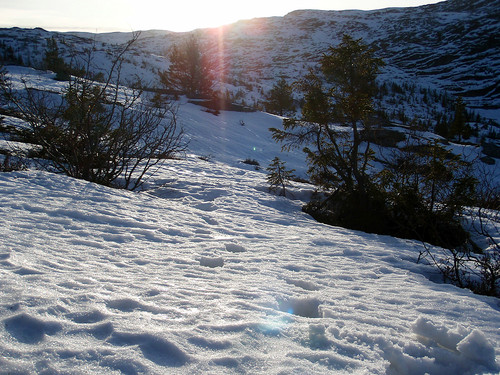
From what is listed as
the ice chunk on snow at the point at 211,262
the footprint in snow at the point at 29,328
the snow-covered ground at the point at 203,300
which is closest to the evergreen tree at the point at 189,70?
the snow-covered ground at the point at 203,300

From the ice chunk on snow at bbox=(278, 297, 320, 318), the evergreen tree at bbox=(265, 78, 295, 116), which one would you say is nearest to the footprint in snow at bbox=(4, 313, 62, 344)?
the ice chunk on snow at bbox=(278, 297, 320, 318)

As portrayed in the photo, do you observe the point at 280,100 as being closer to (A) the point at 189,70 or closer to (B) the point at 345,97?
(A) the point at 189,70

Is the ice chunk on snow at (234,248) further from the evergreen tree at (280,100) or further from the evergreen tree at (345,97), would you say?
the evergreen tree at (280,100)

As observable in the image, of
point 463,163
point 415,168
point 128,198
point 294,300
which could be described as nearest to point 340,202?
point 415,168

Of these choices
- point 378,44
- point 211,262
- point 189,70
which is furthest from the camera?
point 378,44

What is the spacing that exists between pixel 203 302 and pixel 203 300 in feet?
0.14

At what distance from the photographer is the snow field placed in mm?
1656

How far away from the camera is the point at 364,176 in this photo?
8.21m

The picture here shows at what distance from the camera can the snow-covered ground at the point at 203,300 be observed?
5.44 feet

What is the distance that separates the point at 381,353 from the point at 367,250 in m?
3.04

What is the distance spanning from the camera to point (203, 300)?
237cm

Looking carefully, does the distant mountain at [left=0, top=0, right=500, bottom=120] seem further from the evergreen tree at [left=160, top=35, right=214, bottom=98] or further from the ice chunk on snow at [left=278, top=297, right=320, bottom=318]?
the ice chunk on snow at [left=278, top=297, right=320, bottom=318]

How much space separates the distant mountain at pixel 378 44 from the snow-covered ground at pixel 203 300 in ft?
118

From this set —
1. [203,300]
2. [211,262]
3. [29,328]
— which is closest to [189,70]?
[211,262]
